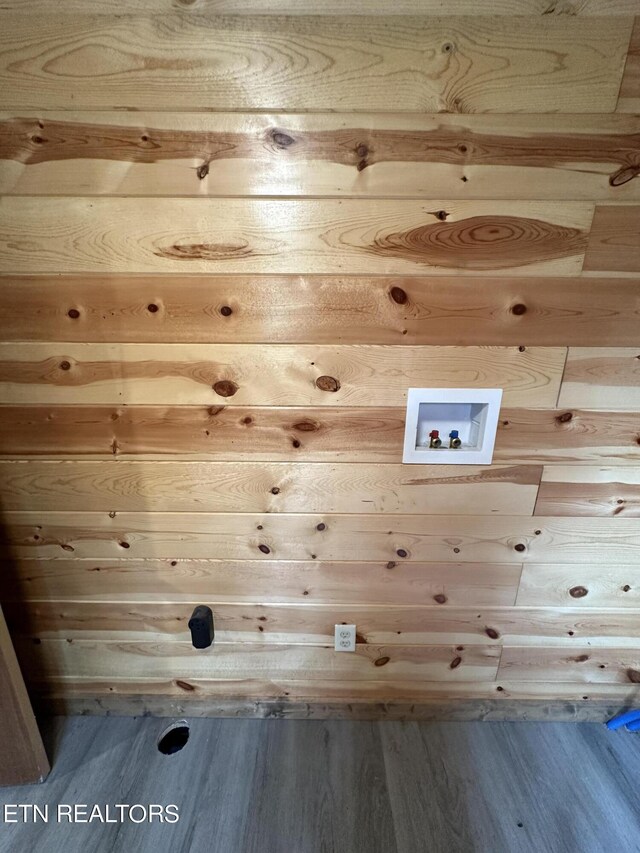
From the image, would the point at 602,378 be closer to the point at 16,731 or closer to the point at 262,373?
the point at 262,373

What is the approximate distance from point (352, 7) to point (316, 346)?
67 centimetres

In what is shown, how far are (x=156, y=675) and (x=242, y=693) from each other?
11.1 inches

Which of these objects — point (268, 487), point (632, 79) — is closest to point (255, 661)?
point (268, 487)

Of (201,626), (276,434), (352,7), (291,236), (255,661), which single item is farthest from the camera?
(255,661)

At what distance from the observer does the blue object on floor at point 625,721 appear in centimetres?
134

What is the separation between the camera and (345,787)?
3.92 feet

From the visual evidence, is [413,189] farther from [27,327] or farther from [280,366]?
[27,327]

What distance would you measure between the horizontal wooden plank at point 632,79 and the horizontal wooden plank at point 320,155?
0.09 feet

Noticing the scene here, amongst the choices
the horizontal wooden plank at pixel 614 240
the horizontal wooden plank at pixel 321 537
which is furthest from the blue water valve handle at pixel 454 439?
the horizontal wooden plank at pixel 614 240

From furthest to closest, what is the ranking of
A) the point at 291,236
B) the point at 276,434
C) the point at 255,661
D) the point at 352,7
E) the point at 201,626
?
the point at 255,661 < the point at 201,626 < the point at 276,434 < the point at 291,236 < the point at 352,7

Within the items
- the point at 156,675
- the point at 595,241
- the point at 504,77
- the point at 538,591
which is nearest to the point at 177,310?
the point at 504,77

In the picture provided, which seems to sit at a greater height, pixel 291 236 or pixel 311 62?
pixel 311 62

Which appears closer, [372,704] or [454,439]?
[454,439]

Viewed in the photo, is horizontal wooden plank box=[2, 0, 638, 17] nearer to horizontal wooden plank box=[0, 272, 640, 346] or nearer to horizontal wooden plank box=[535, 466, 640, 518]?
horizontal wooden plank box=[0, 272, 640, 346]
